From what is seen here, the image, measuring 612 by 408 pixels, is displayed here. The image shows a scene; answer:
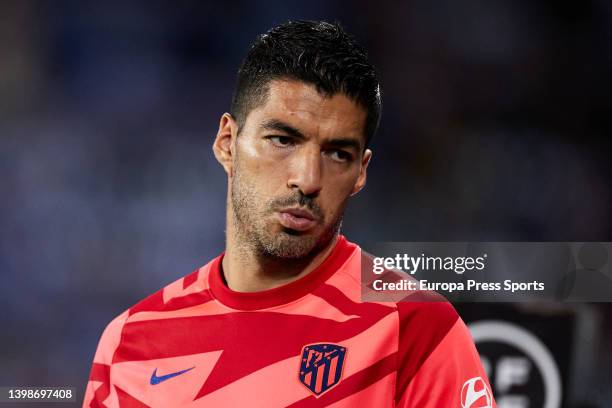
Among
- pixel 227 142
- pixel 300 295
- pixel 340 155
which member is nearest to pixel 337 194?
pixel 340 155

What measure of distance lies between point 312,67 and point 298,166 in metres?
0.30

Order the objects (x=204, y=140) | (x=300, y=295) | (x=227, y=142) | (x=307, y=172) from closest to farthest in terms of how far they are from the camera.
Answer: (x=307, y=172) < (x=300, y=295) < (x=227, y=142) < (x=204, y=140)

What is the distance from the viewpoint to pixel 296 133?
2225 millimetres

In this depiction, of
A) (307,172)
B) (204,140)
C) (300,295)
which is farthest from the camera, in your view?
(204,140)

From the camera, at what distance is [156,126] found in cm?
524

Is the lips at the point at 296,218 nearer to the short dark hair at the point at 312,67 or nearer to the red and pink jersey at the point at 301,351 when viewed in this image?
the red and pink jersey at the point at 301,351

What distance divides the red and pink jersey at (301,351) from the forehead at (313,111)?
424mm

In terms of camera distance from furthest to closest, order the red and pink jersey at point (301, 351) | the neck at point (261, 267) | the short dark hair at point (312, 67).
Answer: the neck at point (261, 267) < the short dark hair at point (312, 67) < the red and pink jersey at point (301, 351)

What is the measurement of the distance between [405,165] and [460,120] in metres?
0.55

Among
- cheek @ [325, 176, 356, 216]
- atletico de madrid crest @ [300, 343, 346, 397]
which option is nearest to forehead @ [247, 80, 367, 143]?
cheek @ [325, 176, 356, 216]

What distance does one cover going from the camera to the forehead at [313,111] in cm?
222

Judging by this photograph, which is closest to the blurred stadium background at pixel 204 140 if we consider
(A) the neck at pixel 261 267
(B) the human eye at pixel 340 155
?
(A) the neck at pixel 261 267

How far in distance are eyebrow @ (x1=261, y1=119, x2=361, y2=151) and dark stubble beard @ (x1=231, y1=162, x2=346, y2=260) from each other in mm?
173

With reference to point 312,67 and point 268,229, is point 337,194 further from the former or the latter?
point 312,67
